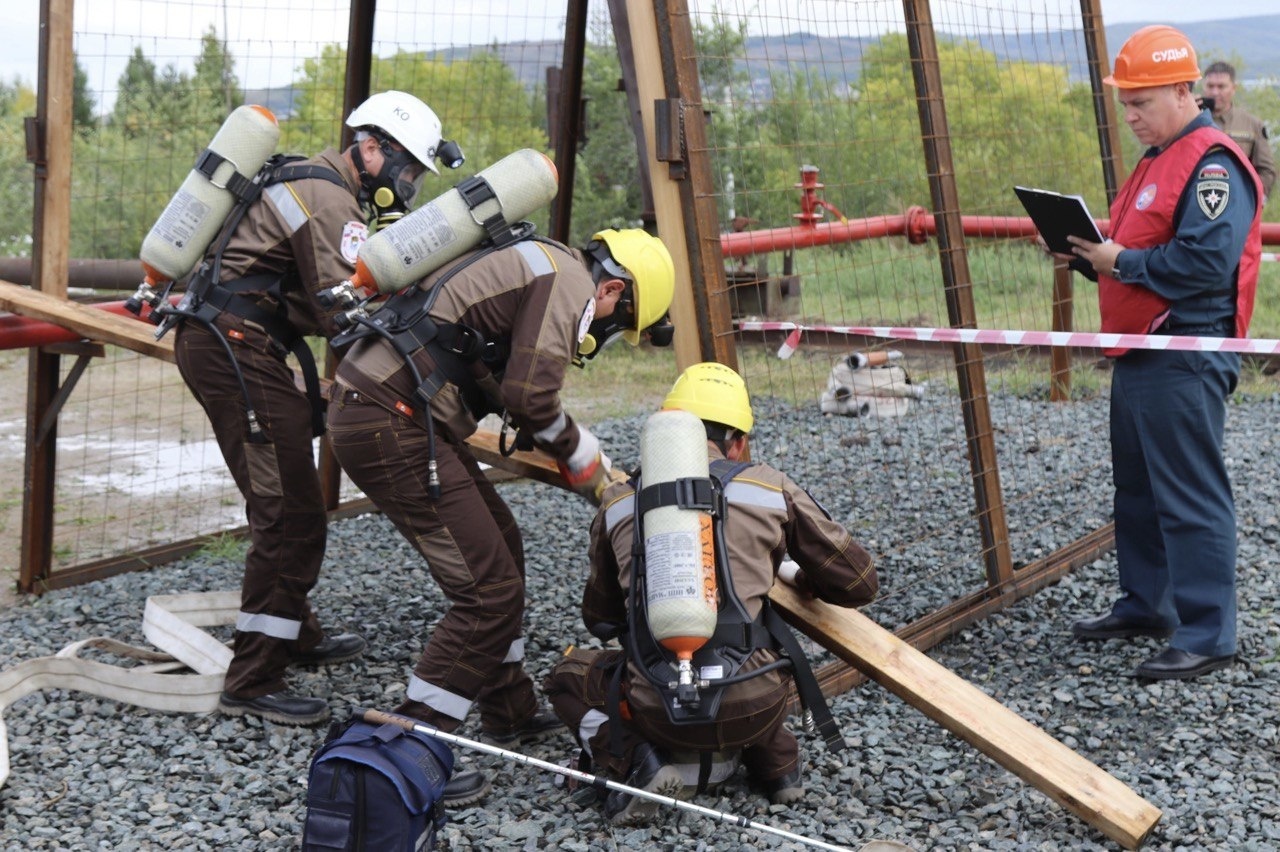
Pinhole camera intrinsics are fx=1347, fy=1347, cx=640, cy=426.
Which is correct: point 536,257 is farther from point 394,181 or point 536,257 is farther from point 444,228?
point 394,181

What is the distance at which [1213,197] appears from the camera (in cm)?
474

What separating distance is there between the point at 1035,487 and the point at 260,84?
4.89 m

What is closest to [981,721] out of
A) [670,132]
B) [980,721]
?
[980,721]

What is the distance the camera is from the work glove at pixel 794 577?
4.38m

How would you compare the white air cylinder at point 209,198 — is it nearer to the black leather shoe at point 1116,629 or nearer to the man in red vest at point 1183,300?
the man in red vest at point 1183,300

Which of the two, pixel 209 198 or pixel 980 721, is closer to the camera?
pixel 980 721

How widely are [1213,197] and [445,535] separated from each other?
291cm

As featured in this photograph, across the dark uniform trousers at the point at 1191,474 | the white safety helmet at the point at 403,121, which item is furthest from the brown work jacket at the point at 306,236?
the dark uniform trousers at the point at 1191,474

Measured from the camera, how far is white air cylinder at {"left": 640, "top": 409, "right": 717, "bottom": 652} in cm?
358

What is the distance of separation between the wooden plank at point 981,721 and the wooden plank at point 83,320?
2.95 metres

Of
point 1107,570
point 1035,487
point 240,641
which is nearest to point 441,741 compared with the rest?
point 240,641

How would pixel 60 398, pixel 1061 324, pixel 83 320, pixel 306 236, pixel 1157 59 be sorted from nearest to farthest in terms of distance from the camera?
1. pixel 306 236
2. pixel 1157 59
3. pixel 83 320
4. pixel 60 398
5. pixel 1061 324

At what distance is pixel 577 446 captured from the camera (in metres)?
4.29

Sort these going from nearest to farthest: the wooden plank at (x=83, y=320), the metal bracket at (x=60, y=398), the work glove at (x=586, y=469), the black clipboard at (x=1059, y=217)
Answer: the work glove at (x=586, y=469) < the black clipboard at (x=1059, y=217) < the wooden plank at (x=83, y=320) < the metal bracket at (x=60, y=398)
